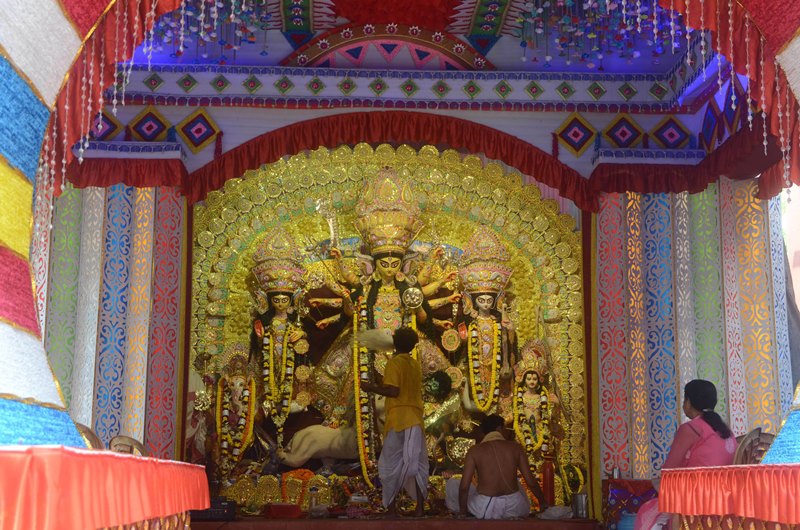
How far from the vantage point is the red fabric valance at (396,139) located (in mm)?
8188

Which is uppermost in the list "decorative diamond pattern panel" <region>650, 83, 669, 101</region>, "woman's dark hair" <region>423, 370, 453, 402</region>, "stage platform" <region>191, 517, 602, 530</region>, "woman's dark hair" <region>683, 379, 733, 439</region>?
"decorative diamond pattern panel" <region>650, 83, 669, 101</region>

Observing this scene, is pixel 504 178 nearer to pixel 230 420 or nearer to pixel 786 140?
pixel 230 420

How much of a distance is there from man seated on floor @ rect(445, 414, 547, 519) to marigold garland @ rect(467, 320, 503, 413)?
1.39m

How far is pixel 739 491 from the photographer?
3324 mm

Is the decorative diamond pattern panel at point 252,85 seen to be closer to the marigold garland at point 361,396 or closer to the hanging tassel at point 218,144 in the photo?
the hanging tassel at point 218,144

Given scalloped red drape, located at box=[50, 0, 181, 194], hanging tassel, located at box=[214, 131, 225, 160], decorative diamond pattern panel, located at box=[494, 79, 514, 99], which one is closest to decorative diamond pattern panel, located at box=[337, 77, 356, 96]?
hanging tassel, located at box=[214, 131, 225, 160]

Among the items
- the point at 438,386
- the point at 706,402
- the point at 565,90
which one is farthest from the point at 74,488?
the point at 438,386

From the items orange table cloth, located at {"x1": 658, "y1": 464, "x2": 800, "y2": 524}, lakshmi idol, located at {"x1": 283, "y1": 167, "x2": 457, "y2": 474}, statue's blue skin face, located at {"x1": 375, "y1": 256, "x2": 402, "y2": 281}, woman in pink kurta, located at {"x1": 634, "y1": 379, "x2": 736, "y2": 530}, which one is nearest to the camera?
orange table cloth, located at {"x1": 658, "y1": 464, "x2": 800, "y2": 524}

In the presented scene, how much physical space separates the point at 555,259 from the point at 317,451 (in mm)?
2676

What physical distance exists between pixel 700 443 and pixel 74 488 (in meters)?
3.87

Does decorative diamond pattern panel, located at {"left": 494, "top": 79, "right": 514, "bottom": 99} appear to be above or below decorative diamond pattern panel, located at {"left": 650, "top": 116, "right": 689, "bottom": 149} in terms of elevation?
above

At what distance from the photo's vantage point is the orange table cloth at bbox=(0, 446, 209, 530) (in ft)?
6.65

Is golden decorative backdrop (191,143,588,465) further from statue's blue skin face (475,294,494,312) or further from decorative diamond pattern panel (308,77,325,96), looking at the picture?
decorative diamond pattern panel (308,77,325,96)

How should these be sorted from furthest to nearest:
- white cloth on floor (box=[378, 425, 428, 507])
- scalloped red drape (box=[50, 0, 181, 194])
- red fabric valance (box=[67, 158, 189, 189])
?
1. red fabric valance (box=[67, 158, 189, 189])
2. white cloth on floor (box=[378, 425, 428, 507])
3. scalloped red drape (box=[50, 0, 181, 194])
